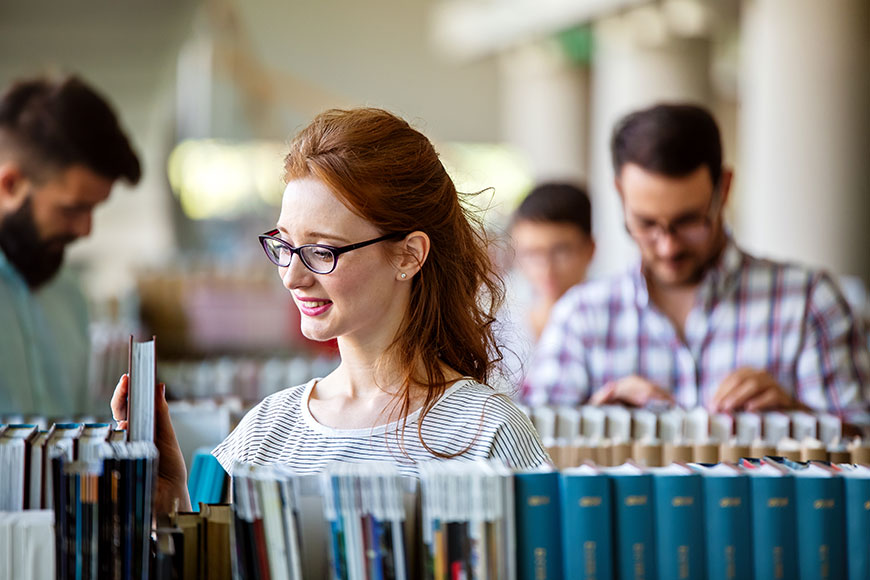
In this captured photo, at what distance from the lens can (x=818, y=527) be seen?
74.1 inches

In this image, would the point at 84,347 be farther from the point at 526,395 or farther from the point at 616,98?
the point at 616,98

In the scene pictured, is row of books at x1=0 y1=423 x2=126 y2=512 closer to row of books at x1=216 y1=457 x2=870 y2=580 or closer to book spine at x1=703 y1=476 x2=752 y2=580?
row of books at x1=216 y1=457 x2=870 y2=580

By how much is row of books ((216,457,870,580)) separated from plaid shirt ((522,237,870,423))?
4.75 feet

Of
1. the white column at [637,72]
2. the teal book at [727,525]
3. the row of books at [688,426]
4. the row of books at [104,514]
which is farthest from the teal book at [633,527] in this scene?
the white column at [637,72]

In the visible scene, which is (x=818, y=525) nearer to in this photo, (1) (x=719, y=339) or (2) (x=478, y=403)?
(2) (x=478, y=403)

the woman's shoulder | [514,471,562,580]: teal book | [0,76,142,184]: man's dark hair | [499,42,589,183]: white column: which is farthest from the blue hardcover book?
[499,42,589,183]: white column

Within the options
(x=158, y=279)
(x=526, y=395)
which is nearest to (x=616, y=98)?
(x=158, y=279)

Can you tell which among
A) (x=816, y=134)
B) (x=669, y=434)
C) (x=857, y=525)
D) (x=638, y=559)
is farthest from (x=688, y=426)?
(x=816, y=134)

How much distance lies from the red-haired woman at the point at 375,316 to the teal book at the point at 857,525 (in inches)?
22.4

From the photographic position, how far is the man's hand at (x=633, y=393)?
10.9 ft

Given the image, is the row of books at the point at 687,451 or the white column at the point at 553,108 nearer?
the row of books at the point at 687,451

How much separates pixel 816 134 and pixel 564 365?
4.83 metres

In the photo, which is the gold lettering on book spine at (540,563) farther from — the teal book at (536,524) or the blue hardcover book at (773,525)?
the blue hardcover book at (773,525)

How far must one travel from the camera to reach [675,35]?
11.8m
